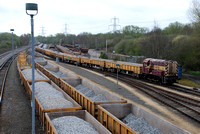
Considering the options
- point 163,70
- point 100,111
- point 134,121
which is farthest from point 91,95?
point 163,70

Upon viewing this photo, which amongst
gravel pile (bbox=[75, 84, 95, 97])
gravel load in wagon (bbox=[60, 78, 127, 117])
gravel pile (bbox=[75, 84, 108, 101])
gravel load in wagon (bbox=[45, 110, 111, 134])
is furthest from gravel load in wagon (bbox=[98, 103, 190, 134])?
gravel pile (bbox=[75, 84, 95, 97])

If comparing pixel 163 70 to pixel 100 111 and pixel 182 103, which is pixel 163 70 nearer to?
pixel 182 103

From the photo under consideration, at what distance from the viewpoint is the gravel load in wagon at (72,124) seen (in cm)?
868

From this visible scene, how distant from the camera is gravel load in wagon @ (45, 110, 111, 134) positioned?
8680 millimetres

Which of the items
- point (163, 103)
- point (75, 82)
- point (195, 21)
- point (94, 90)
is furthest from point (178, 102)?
point (195, 21)

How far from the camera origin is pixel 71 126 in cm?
910

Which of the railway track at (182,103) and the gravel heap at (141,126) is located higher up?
the gravel heap at (141,126)

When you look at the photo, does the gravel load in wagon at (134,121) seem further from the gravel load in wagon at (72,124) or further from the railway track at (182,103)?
the railway track at (182,103)

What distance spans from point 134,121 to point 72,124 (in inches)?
126

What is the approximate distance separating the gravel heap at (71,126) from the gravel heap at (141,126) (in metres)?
2.13

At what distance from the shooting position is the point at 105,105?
458 inches

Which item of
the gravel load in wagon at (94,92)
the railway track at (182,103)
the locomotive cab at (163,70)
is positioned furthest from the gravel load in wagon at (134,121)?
the locomotive cab at (163,70)

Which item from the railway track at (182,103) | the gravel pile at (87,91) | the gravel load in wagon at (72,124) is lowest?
the railway track at (182,103)

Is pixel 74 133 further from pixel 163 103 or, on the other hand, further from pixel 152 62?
pixel 152 62
